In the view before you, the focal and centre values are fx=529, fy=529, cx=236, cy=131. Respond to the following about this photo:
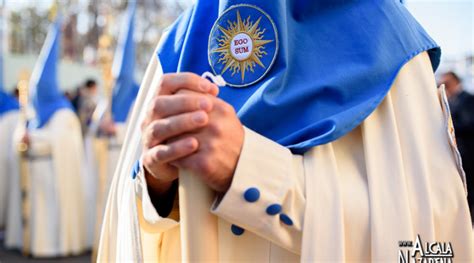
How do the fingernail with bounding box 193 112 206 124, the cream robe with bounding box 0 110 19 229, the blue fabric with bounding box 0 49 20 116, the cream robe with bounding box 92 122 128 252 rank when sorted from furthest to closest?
the blue fabric with bounding box 0 49 20 116, the cream robe with bounding box 0 110 19 229, the cream robe with bounding box 92 122 128 252, the fingernail with bounding box 193 112 206 124

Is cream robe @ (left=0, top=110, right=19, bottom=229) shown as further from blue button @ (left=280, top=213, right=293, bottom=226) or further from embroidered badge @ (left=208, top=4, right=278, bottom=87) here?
blue button @ (left=280, top=213, right=293, bottom=226)

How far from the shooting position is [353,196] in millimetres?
981

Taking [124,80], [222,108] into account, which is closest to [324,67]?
[222,108]

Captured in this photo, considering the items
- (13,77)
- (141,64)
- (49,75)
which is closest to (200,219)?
(49,75)

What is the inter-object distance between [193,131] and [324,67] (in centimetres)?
36

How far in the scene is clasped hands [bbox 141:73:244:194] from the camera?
0.83 meters

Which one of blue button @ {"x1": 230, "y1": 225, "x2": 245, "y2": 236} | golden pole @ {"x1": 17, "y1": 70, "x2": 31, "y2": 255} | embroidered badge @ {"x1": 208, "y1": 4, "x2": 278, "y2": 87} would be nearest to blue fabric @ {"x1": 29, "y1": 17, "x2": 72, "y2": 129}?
golden pole @ {"x1": 17, "y1": 70, "x2": 31, "y2": 255}

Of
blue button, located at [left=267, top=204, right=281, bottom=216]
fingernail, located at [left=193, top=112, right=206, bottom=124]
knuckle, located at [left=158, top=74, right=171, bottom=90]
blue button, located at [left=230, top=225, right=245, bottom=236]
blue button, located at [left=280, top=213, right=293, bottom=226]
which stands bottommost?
blue button, located at [left=230, top=225, right=245, bottom=236]

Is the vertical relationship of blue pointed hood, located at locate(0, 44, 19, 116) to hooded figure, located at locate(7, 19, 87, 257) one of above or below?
above

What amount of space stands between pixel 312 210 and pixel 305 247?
7cm

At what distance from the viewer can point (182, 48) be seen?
3.97 feet

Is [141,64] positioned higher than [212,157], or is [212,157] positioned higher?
[141,64]

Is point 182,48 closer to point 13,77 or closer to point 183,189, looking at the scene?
point 183,189

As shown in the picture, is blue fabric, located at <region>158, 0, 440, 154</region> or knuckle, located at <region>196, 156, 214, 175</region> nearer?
knuckle, located at <region>196, 156, 214, 175</region>
